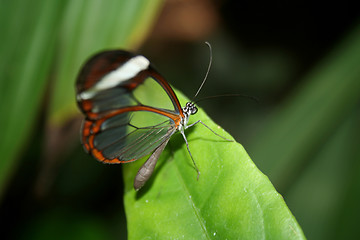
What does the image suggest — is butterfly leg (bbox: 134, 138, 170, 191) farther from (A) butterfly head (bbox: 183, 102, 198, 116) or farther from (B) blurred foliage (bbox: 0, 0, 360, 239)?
(A) butterfly head (bbox: 183, 102, 198, 116)

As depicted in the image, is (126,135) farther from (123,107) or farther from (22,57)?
(22,57)

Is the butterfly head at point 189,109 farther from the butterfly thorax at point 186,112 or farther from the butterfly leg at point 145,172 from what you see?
the butterfly leg at point 145,172

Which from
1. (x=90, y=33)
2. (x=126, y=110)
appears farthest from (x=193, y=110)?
(x=90, y=33)

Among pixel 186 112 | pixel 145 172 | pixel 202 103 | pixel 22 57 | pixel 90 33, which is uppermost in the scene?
pixel 186 112

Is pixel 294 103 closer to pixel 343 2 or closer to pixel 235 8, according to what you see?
pixel 343 2

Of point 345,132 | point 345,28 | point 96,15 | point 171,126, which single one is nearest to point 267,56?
point 345,28

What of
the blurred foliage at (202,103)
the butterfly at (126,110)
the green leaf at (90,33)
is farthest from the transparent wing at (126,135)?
the green leaf at (90,33)

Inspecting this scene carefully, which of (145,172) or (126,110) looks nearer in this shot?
(145,172)

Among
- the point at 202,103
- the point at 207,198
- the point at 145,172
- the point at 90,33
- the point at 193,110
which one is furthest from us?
the point at 202,103
